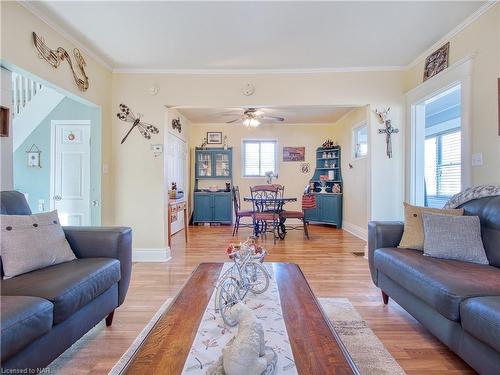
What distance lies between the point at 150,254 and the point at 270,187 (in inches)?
96.8

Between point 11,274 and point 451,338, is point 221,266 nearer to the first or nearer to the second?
point 11,274

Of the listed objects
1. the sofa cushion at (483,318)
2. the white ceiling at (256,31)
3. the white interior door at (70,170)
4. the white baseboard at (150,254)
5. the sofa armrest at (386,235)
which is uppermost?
the white ceiling at (256,31)

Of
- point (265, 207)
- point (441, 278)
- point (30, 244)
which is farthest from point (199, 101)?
point (441, 278)

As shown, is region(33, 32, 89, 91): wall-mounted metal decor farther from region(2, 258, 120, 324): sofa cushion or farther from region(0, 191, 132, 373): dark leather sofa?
region(2, 258, 120, 324): sofa cushion

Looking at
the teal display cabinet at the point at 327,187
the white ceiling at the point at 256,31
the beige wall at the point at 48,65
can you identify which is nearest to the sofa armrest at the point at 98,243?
the beige wall at the point at 48,65

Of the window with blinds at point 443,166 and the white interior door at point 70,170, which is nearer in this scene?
the white interior door at point 70,170

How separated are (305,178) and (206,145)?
267 centimetres

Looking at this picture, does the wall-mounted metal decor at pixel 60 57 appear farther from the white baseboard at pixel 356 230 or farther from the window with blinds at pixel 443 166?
the window with blinds at pixel 443 166

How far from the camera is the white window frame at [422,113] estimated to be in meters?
2.77

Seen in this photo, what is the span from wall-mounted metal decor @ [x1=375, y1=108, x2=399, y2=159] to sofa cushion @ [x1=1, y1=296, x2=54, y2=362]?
394cm

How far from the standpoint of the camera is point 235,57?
3.49m

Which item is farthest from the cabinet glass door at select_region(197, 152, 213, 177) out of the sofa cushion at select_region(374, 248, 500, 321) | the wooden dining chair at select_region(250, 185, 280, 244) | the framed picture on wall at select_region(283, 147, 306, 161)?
the sofa cushion at select_region(374, 248, 500, 321)

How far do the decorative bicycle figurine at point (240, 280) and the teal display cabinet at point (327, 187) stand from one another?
5.01 meters

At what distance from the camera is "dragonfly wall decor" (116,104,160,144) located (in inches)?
153
